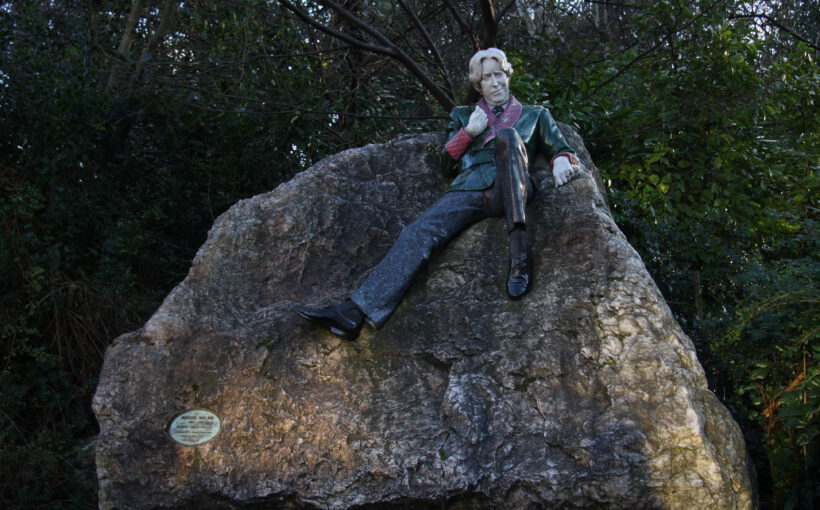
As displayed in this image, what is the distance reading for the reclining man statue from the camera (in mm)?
3678

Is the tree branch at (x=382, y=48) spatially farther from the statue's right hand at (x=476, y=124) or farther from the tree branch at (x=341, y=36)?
the statue's right hand at (x=476, y=124)

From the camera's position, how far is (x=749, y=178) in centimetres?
591

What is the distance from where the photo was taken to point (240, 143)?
660cm

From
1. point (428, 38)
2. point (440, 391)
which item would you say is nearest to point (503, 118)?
point (440, 391)

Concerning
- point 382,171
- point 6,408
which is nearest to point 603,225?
point 382,171

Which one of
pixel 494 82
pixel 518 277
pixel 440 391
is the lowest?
pixel 440 391

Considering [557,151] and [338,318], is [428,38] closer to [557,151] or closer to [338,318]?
[557,151]

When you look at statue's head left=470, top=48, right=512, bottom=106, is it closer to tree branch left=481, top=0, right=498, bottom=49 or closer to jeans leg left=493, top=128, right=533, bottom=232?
jeans leg left=493, top=128, right=533, bottom=232

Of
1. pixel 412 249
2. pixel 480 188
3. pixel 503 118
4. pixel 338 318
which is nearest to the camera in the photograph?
pixel 338 318

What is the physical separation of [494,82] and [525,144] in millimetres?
409

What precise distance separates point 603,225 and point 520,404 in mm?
997

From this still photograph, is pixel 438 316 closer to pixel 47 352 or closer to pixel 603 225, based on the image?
pixel 603 225

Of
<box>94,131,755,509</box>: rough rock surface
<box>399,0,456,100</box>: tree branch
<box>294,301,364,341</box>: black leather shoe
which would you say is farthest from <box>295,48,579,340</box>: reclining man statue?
<box>399,0,456,100</box>: tree branch

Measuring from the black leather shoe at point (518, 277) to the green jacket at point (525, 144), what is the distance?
1.83ft
